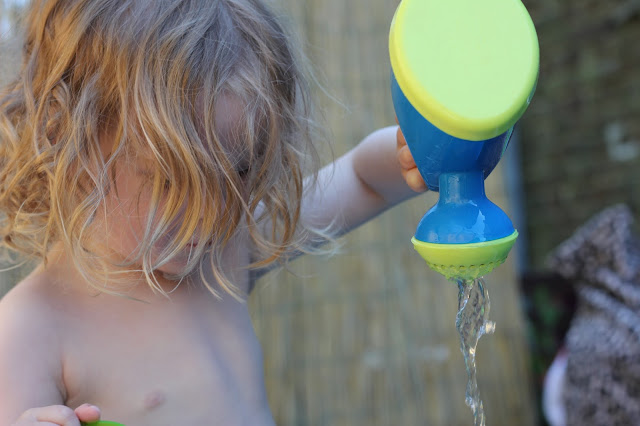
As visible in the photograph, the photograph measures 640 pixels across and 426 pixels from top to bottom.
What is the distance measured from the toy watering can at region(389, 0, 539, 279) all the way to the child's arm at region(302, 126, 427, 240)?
312 mm

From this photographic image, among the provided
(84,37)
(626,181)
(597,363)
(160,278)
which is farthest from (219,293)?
(626,181)

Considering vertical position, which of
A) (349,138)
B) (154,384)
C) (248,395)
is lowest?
(349,138)

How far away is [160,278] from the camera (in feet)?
3.08

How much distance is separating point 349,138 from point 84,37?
3.56 ft

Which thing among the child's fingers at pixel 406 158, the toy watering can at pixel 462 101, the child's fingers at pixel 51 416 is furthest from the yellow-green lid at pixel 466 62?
the child's fingers at pixel 51 416

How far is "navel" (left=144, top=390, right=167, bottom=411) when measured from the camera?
0.87 metres

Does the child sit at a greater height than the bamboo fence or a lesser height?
greater

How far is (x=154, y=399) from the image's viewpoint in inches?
34.5

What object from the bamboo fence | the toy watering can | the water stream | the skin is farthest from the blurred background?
the toy watering can

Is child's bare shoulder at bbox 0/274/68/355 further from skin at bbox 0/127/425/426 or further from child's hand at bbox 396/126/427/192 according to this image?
child's hand at bbox 396/126/427/192

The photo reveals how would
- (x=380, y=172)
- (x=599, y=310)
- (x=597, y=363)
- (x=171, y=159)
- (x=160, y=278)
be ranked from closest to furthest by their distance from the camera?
(x=171, y=159)
(x=160, y=278)
(x=380, y=172)
(x=597, y=363)
(x=599, y=310)

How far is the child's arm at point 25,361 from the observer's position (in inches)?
29.2

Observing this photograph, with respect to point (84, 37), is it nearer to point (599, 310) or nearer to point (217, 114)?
point (217, 114)

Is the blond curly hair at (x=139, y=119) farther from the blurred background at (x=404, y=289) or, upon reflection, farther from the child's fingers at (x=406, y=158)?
the blurred background at (x=404, y=289)
